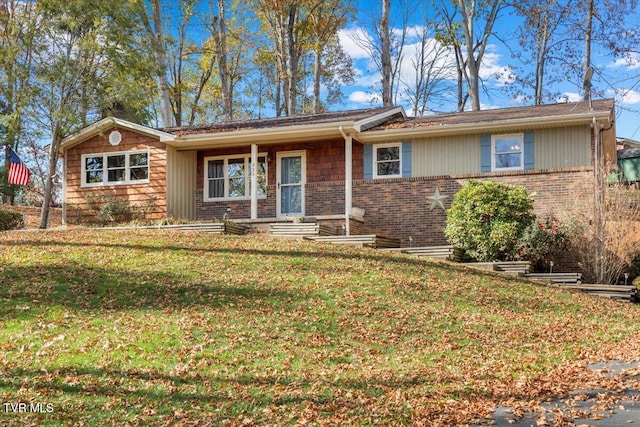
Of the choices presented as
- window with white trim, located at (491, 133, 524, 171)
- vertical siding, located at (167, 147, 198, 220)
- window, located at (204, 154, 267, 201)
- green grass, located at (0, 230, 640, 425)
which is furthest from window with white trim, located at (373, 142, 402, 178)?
vertical siding, located at (167, 147, 198, 220)

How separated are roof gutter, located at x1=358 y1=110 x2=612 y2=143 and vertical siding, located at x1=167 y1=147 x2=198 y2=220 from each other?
5698 millimetres

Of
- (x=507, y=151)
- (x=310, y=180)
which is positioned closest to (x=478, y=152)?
(x=507, y=151)

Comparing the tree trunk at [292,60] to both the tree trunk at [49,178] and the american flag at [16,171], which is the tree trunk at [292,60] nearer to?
the tree trunk at [49,178]

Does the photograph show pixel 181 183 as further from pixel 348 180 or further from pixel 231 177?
pixel 348 180

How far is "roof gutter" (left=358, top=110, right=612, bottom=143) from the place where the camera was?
16391 mm

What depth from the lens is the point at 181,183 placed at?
2055 centimetres

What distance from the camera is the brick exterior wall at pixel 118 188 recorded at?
65.0 ft

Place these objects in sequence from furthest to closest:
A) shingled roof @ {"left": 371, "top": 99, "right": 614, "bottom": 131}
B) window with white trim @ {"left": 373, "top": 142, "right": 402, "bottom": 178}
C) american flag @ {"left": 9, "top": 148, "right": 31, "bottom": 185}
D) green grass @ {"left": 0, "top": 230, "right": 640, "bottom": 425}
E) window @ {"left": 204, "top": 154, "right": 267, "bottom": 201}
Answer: window @ {"left": 204, "top": 154, "right": 267, "bottom": 201}
american flag @ {"left": 9, "top": 148, "right": 31, "bottom": 185}
window with white trim @ {"left": 373, "top": 142, "right": 402, "bottom": 178}
shingled roof @ {"left": 371, "top": 99, "right": 614, "bottom": 131}
green grass @ {"left": 0, "top": 230, "right": 640, "bottom": 425}

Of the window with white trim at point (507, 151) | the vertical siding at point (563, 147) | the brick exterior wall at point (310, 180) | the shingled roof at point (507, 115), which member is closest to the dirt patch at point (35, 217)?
the brick exterior wall at point (310, 180)

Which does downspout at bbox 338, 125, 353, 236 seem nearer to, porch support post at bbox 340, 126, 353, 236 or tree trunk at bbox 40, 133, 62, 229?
porch support post at bbox 340, 126, 353, 236

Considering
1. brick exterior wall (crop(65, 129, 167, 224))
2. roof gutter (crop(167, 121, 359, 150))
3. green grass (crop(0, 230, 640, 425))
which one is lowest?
green grass (crop(0, 230, 640, 425))

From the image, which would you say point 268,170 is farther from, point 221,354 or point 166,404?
point 166,404

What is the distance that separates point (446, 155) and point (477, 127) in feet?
4.01

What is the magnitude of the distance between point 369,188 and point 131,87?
24.8ft
